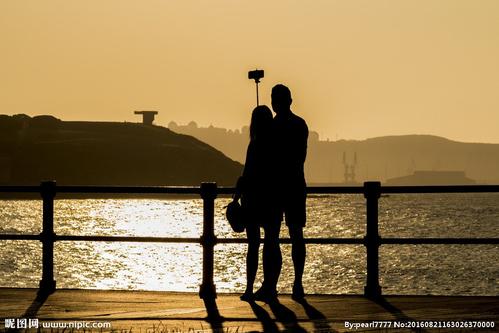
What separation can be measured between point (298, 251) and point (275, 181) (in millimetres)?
836

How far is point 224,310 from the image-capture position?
11.3 m

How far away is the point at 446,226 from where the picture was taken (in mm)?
129875

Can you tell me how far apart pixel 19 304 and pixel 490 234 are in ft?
325

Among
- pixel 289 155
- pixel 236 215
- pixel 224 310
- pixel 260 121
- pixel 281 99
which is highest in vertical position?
pixel 281 99

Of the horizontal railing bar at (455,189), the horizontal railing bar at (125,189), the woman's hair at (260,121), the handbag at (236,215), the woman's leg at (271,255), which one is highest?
the woman's hair at (260,121)

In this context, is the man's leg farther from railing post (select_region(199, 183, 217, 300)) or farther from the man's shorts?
railing post (select_region(199, 183, 217, 300))

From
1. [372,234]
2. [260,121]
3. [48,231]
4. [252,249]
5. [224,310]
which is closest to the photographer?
[224,310]

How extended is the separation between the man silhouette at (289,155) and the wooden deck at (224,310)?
99cm

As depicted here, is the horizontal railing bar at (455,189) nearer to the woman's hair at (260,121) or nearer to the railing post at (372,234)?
the railing post at (372,234)

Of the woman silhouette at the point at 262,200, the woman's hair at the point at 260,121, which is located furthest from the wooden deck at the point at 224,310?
the woman's hair at the point at 260,121

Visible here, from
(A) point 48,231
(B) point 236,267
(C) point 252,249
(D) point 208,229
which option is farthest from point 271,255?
(B) point 236,267

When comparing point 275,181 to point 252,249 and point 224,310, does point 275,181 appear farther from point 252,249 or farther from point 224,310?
point 224,310

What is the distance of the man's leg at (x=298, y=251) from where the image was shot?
39.2ft

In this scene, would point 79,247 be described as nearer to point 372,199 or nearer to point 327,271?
point 327,271
